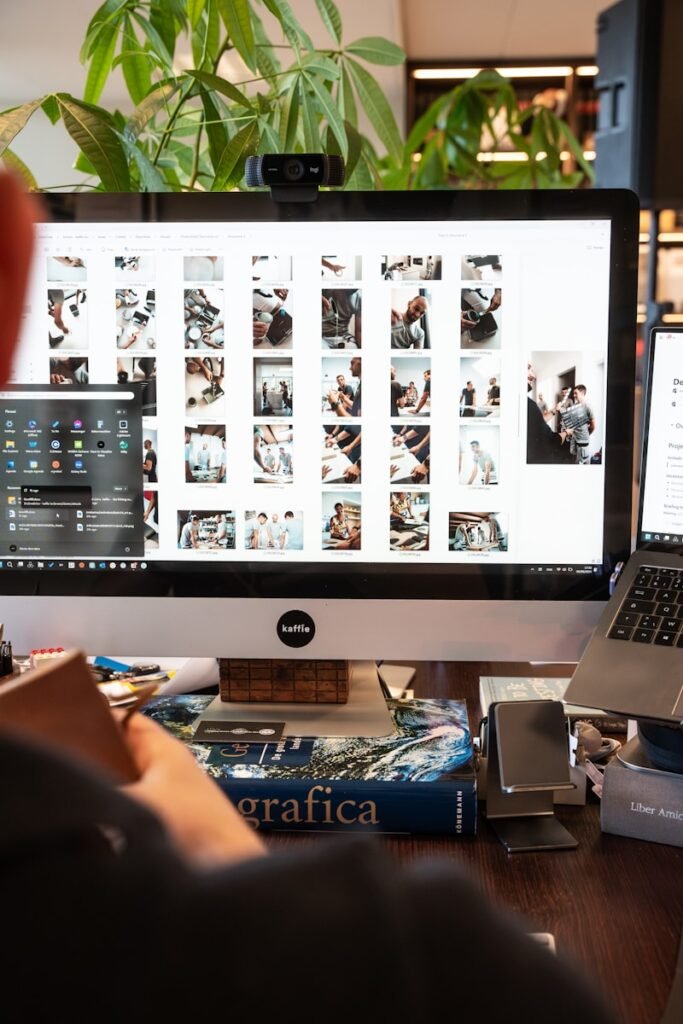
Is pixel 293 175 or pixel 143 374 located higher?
pixel 293 175

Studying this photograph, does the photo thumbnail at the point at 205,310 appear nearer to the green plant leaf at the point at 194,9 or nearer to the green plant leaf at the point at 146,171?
the green plant leaf at the point at 146,171

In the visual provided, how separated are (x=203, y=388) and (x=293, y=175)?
19 cm

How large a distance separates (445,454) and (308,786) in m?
0.29

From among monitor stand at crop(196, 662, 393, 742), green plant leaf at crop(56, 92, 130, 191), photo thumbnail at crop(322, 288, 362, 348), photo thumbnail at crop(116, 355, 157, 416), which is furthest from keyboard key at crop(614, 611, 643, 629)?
green plant leaf at crop(56, 92, 130, 191)

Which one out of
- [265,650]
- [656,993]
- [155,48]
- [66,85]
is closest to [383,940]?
[656,993]

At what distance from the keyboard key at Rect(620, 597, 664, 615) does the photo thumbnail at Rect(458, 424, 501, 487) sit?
15cm

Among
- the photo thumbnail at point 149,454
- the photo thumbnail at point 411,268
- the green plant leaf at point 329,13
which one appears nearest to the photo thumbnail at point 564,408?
the photo thumbnail at point 411,268

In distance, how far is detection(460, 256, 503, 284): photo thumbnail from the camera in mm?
779

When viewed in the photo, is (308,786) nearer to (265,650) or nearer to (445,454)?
(265,650)

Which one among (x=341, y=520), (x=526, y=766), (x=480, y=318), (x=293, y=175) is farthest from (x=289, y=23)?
(x=526, y=766)

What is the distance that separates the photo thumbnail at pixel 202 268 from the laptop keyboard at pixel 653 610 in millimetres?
439

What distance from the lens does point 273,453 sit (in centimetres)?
80

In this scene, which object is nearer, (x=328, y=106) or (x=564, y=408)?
(x=564, y=408)

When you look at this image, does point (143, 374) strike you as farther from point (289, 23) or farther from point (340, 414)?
point (289, 23)
